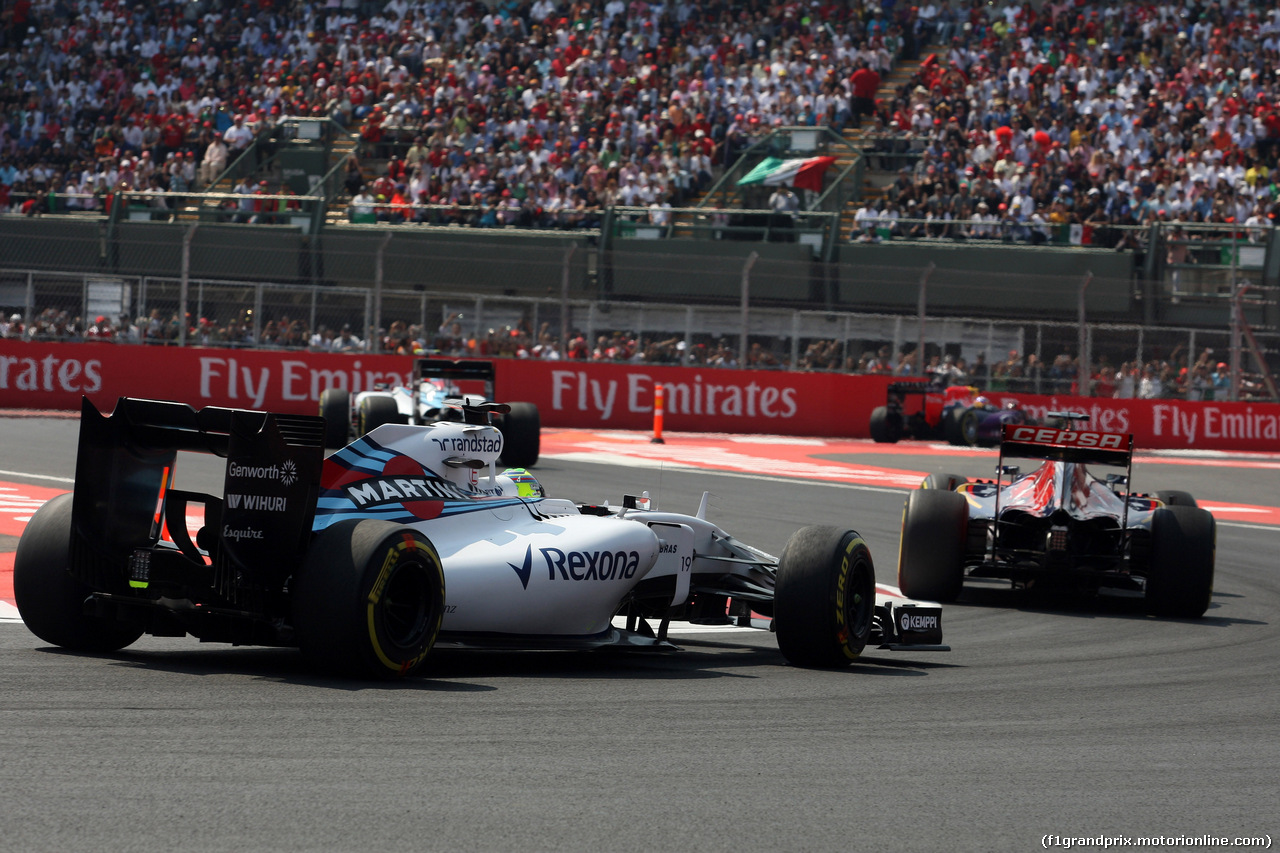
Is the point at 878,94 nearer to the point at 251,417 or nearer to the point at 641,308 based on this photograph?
the point at 641,308

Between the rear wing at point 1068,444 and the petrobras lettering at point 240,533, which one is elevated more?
the rear wing at point 1068,444

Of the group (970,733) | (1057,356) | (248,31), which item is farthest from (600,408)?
(970,733)

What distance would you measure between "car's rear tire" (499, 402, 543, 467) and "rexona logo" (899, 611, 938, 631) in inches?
416

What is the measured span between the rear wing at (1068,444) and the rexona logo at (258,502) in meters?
5.80

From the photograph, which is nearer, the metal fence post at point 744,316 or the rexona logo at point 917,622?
the rexona logo at point 917,622

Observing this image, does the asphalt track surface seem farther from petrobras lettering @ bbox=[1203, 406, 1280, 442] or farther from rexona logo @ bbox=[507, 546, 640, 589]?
petrobras lettering @ bbox=[1203, 406, 1280, 442]

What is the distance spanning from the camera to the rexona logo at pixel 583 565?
22.3ft

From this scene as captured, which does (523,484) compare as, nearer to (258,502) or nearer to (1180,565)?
(258,502)

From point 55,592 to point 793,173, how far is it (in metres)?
26.3

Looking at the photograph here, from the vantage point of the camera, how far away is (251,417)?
619cm

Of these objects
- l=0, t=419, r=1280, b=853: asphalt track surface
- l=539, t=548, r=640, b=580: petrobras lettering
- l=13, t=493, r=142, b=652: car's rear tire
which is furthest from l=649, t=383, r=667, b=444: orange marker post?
l=13, t=493, r=142, b=652: car's rear tire

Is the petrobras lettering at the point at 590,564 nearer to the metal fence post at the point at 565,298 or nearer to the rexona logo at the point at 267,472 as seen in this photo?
the rexona logo at the point at 267,472

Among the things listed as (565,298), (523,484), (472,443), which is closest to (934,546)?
(523,484)

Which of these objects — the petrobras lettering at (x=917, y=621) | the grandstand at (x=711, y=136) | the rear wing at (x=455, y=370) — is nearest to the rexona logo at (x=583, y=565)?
the petrobras lettering at (x=917, y=621)
